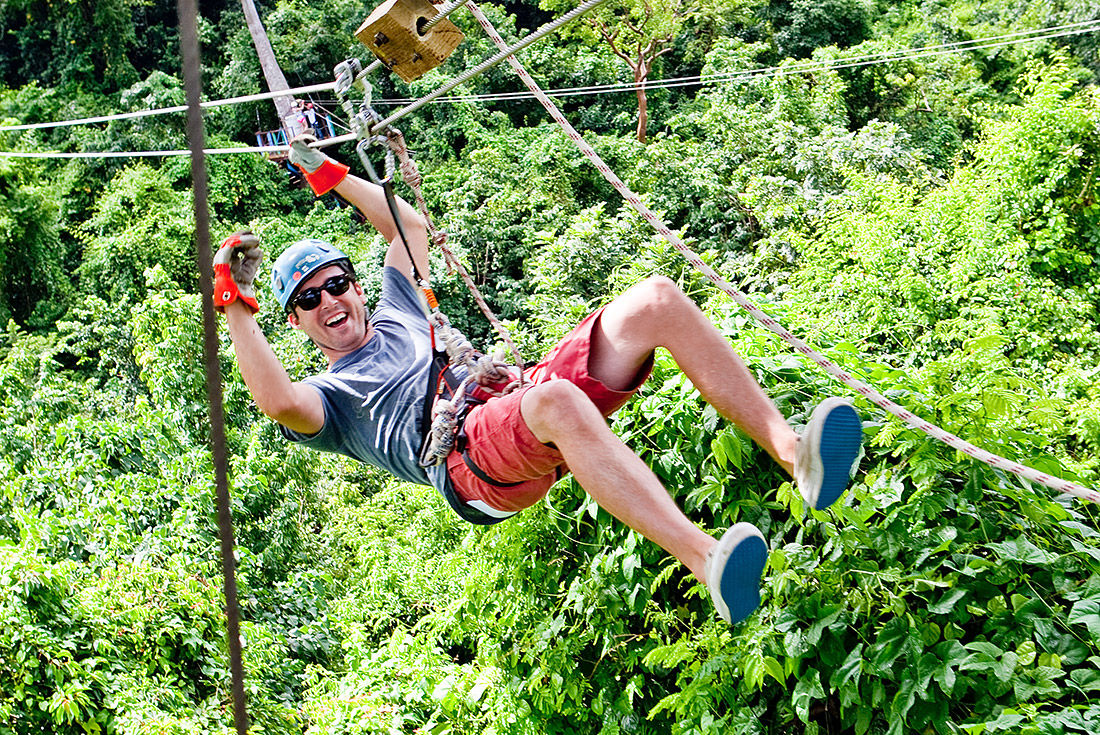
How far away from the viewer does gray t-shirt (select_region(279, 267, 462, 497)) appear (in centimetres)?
242

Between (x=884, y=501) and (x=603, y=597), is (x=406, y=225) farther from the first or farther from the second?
(x=884, y=501)

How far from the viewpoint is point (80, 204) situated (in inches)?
651

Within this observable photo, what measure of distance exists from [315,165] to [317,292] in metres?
0.32

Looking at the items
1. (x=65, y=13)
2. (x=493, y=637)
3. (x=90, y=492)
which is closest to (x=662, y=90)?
Answer: (x=65, y=13)

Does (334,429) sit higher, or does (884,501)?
(334,429)

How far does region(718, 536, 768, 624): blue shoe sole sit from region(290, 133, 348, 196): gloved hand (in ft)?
4.45

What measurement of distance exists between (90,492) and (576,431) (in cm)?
493

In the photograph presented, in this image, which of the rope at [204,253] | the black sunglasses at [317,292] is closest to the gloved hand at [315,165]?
the black sunglasses at [317,292]

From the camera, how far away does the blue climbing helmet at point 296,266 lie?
2.52 m

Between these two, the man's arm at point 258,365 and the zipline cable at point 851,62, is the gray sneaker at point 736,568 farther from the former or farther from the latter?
the zipline cable at point 851,62

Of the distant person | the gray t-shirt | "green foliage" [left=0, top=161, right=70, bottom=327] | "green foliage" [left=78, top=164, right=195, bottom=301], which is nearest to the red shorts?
the gray t-shirt

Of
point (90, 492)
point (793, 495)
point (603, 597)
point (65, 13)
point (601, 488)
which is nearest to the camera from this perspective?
point (601, 488)

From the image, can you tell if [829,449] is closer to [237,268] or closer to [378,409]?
[378,409]

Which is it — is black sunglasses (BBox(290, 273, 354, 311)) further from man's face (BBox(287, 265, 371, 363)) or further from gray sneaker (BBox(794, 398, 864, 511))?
gray sneaker (BBox(794, 398, 864, 511))
